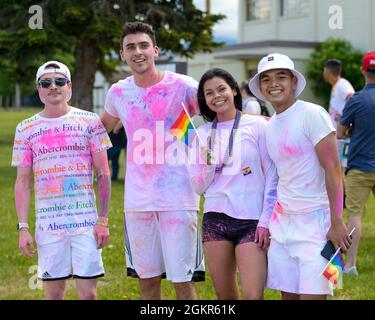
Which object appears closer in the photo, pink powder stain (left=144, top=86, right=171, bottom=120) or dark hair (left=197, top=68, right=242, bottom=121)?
dark hair (left=197, top=68, right=242, bottom=121)

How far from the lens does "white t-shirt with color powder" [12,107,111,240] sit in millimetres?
4441

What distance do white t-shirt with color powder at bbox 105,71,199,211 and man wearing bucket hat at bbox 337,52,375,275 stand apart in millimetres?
2665

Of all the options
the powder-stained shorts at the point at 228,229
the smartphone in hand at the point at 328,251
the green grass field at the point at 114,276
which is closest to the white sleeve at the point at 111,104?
the powder-stained shorts at the point at 228,229

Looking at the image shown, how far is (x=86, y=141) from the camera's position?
4523 mm

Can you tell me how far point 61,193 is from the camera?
445cm

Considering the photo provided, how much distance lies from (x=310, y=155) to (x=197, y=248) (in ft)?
3.87

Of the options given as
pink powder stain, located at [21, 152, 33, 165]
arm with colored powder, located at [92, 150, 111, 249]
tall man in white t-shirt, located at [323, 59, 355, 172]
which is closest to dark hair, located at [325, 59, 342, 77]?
tall man in white t-shirt, located at [323, 59, 355, 172]

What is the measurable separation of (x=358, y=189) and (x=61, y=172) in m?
3.64

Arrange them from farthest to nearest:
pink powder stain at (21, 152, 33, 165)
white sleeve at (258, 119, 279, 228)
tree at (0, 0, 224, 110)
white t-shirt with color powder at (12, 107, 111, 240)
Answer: tree at (0, 0, 224, 110), pink powder stain at (21, 152, 33, 165), white t-shirt with color powder at (12, 107, 111, 240), white sleeve at (258, 119, 279, 228)

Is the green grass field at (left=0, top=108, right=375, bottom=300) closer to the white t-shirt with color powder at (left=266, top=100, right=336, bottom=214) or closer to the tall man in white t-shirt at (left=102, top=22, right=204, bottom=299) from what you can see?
the tall man in white t-shirt at (left=102, top=22, right=204, bottom=299)

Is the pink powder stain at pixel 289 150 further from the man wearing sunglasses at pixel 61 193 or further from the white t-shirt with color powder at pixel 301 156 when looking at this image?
the man wearing sunglasses at pixel 61 193

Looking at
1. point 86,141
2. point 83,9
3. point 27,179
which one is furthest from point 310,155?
point 83,9

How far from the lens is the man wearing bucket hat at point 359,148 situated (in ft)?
22.2
